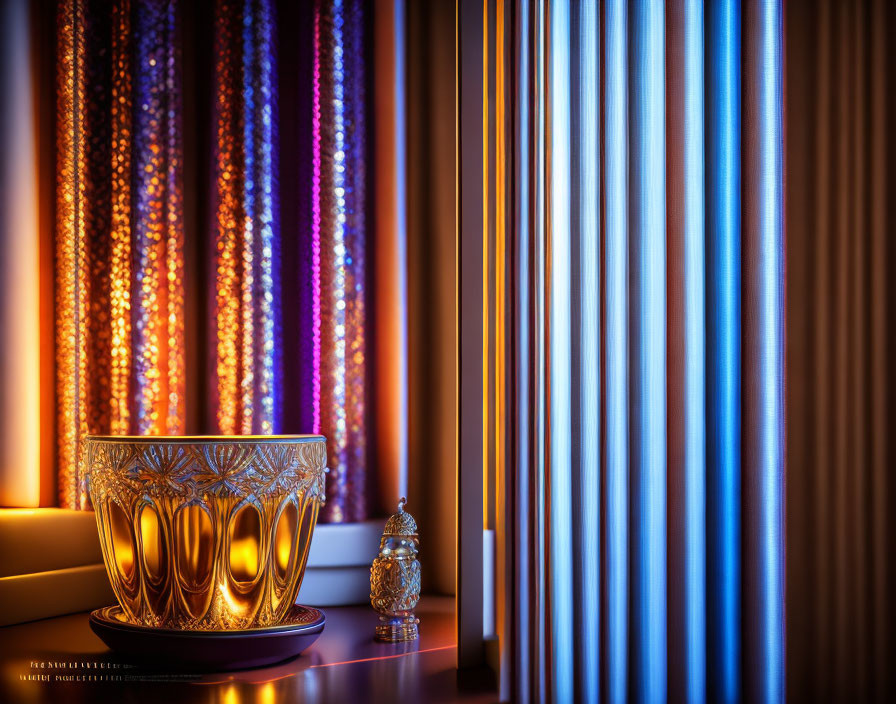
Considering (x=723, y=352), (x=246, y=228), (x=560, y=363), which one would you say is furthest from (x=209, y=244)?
(x=723, y=352)

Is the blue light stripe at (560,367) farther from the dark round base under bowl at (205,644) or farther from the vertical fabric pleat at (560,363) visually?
the dark round base under bowl at (205,644)

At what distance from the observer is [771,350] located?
496mm

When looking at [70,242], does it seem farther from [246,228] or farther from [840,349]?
[840,349]

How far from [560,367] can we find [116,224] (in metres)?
0.57

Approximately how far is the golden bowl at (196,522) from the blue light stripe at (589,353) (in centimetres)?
24

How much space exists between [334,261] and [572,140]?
0.39 metres

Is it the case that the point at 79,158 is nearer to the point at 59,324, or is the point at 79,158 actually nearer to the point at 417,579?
the point at 59,324

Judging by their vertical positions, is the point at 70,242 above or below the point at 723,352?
above

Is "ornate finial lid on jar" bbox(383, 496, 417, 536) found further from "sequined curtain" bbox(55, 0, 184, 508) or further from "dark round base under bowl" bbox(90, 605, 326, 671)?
"sequined curtain" bbox(55, 0, 184, 508)

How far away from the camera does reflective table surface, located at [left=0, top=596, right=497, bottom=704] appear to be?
561mm

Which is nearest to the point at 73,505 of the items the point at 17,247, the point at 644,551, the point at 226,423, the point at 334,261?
the point at 226,423

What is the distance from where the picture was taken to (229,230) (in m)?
0.89

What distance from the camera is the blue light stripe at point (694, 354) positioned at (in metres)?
0.51

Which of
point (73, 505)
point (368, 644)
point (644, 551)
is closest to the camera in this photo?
point (644, 551)
